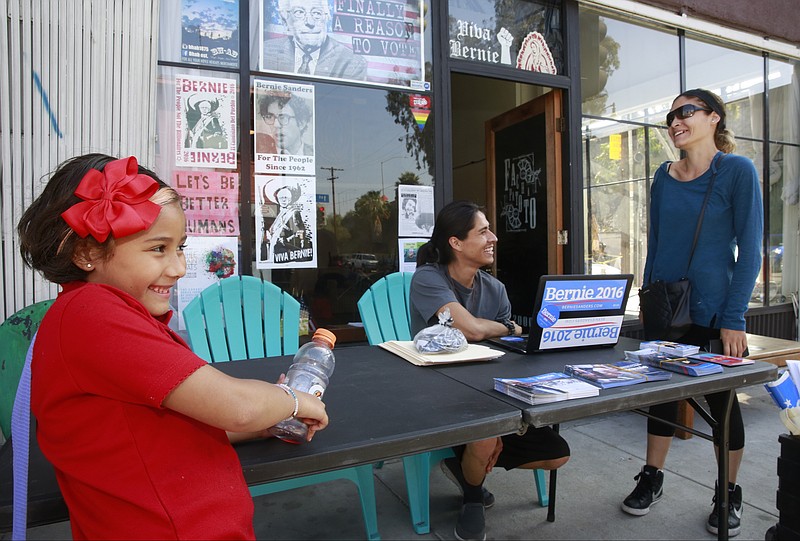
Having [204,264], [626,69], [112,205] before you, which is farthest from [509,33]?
[112,205]

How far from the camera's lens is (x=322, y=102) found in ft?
12.8

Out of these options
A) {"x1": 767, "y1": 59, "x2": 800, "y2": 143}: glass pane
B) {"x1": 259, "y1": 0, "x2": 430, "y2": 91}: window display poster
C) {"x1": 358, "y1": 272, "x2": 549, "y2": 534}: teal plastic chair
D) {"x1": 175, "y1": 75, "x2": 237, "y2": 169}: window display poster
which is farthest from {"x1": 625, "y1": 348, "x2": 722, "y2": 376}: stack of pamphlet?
{"x1": 767, "y1": 59, "x2": 800, "y2": 143}: glass pane

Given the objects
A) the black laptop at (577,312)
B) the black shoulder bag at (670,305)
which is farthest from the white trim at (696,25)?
the black laptop at (577,312)

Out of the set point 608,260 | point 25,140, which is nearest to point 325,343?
point 25,140

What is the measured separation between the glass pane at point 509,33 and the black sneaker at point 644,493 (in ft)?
11.1

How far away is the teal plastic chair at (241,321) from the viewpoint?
9.25 feet

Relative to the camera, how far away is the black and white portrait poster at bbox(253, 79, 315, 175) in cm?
370

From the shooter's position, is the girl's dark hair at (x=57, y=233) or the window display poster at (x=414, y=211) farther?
the window display poster at (x=414, y=211)

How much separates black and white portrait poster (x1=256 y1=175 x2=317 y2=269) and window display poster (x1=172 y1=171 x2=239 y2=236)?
0.17m

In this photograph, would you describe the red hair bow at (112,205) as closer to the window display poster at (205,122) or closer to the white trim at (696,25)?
the window display poster at (205,122)

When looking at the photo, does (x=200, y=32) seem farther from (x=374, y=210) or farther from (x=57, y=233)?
(x=57, y=233)

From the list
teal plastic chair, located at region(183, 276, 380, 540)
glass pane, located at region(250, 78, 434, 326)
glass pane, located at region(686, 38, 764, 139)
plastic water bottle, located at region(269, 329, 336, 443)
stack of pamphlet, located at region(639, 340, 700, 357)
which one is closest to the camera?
plastic water bottle, located at region(269, 329, 336, 443)

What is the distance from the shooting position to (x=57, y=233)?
38.9 inches

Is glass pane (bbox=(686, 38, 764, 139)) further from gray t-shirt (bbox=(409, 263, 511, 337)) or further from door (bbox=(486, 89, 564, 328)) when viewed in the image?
gray t-shirt (bbox=(409, 263, 511, 337))
